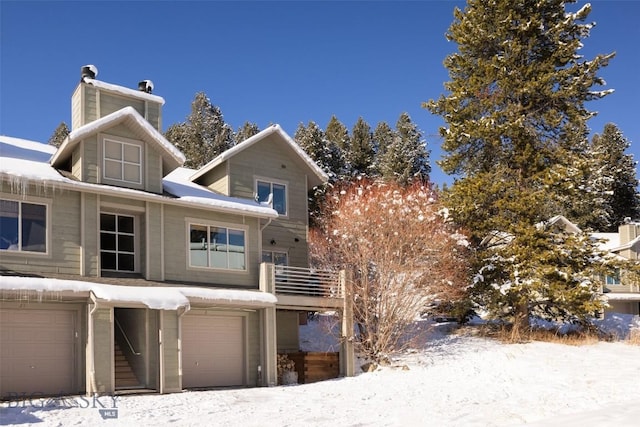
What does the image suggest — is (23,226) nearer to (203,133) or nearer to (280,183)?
(280,183)

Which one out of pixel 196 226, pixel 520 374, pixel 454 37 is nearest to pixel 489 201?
pixel 454 37

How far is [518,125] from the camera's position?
29281mm

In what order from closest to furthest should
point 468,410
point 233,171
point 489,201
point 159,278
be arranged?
point 468,410 < point 159,278 < point 233,171 < point 489,201

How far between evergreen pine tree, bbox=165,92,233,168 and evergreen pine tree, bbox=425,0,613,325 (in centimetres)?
2287

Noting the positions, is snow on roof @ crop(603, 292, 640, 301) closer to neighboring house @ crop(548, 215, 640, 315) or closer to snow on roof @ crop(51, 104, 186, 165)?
neighboring house @ crop(548, 215, 640, 315)

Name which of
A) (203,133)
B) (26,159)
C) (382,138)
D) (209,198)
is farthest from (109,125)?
(382,138)

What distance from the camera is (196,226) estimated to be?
22391 millimetres

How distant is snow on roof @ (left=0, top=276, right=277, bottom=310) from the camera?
57.3 ft

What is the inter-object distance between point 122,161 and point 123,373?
19.4 feet

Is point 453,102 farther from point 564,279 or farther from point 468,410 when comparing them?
point 468,410

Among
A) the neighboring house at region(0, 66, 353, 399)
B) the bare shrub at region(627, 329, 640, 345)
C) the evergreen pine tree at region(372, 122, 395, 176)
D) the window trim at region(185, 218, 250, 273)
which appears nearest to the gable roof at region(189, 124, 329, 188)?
the neighboring house at region(0, 66, 353, 399)

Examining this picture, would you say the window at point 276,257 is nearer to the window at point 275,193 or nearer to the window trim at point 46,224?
the window at point 275,193

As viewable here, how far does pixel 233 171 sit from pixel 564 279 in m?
12.9

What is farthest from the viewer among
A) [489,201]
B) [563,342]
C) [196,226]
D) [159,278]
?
[489,201]
